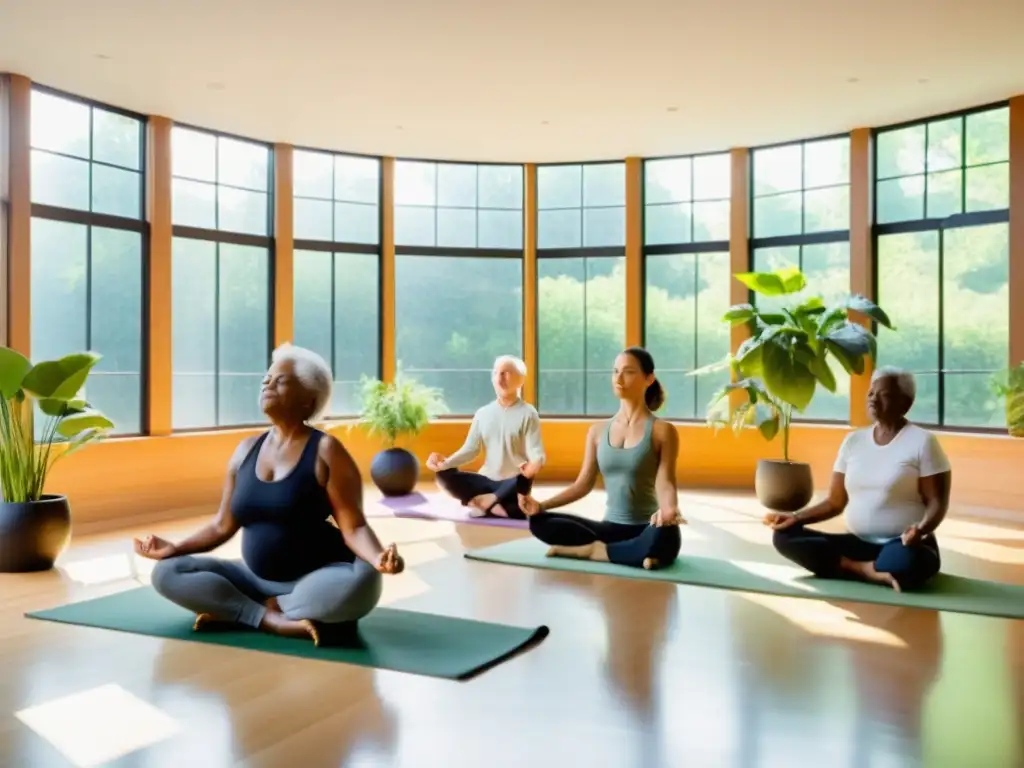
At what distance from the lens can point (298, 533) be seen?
3580 millimetres

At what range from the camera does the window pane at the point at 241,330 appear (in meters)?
8.29

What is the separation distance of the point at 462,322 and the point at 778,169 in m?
3.27

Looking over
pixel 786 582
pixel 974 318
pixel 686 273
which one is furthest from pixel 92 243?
pixel 974 318

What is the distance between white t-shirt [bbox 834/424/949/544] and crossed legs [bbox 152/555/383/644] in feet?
7.61

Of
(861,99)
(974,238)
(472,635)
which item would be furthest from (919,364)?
(472,635)

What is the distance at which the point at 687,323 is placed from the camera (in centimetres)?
920

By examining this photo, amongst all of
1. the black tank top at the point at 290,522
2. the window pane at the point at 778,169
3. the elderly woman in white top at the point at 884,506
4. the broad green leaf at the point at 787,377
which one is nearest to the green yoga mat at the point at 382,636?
the black tank top at the point at 290,522

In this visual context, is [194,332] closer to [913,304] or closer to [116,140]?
[116,140]

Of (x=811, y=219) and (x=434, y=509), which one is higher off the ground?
(x=811, y=219)

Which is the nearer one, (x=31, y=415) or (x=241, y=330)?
(x=31, y=415)

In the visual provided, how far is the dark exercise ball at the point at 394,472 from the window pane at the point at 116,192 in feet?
8.74

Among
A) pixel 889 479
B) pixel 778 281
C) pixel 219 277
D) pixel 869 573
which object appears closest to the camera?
pixel 889 479

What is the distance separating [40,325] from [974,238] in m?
6.98

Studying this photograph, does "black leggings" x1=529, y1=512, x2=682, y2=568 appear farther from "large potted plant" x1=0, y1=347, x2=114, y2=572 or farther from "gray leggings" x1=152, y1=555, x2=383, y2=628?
"large potted plant" x1=0, y1=347, x2=114, y2=572
